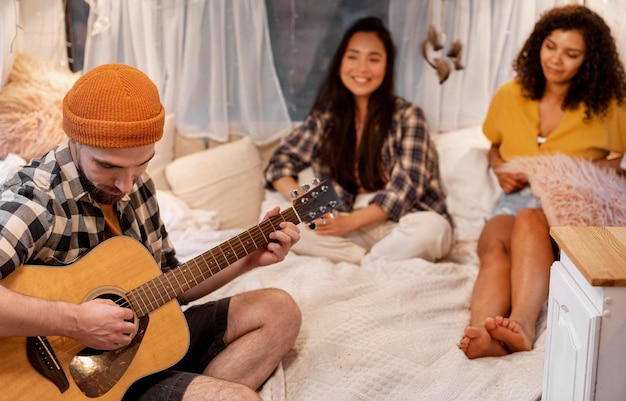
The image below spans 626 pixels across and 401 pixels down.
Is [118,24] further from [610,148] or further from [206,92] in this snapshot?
[610,148]

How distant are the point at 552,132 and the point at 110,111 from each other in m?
1.72

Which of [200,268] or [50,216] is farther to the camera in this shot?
[200,268]

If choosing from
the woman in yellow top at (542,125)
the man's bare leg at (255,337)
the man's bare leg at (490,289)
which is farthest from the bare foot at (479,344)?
the man's bare leg at (255,337)

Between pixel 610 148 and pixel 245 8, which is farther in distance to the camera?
pixel 245 8

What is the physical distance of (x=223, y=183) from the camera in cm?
307

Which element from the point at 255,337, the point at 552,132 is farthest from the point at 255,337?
the point at 552,132

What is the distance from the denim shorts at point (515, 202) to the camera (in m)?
2.65

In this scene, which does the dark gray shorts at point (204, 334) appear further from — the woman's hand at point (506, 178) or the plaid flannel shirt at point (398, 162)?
the woman's hand at point (506, 178)

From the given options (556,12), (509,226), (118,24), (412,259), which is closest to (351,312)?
(412,259)

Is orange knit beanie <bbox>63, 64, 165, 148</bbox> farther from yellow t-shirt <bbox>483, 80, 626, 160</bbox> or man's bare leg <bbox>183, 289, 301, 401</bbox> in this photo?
yellow t-shirt <bbox>483, 80, 626, 160</bbox>

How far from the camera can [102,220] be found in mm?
1670

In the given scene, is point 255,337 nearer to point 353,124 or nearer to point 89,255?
point 89,255

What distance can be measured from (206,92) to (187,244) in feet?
2.65

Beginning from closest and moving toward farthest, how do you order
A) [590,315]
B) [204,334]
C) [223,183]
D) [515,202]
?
[590,315] < [204,334] < [515,202] < [223,183]
